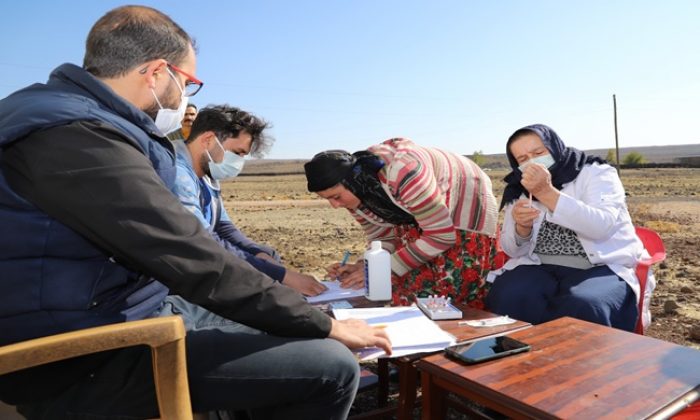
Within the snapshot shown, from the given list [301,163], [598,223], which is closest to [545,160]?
[598,223]

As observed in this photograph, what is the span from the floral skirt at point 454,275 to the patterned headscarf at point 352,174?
1.08ft

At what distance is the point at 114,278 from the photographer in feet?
4.53

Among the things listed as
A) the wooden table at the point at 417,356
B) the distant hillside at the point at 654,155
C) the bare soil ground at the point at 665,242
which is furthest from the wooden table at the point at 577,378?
the distant hillside at the point at 654,155

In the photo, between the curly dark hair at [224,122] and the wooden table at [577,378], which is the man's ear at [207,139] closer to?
the curly dark hair at [224,122]

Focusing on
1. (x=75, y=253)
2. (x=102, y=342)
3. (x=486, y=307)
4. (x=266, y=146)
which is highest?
(x=266, y=146)

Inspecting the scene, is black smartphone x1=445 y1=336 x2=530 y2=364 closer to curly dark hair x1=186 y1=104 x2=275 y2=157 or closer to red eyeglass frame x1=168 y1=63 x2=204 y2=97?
red eyeglass frame x1=168 y1=63 x2=204 y2=97

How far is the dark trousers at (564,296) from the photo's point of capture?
2484mm

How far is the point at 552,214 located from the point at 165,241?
2.16m

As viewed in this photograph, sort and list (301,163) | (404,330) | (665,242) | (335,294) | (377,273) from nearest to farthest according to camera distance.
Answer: (404,330) < (377,273) < (335,294) < (665,242) < (301,163)

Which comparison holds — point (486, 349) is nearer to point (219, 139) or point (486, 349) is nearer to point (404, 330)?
point (404, 330)

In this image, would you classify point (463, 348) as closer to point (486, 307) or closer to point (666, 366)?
point (666, 366)

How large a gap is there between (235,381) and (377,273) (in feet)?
4.18

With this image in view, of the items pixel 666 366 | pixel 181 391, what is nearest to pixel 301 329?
pixel 181 391

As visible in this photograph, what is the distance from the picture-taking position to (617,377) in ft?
4.94
